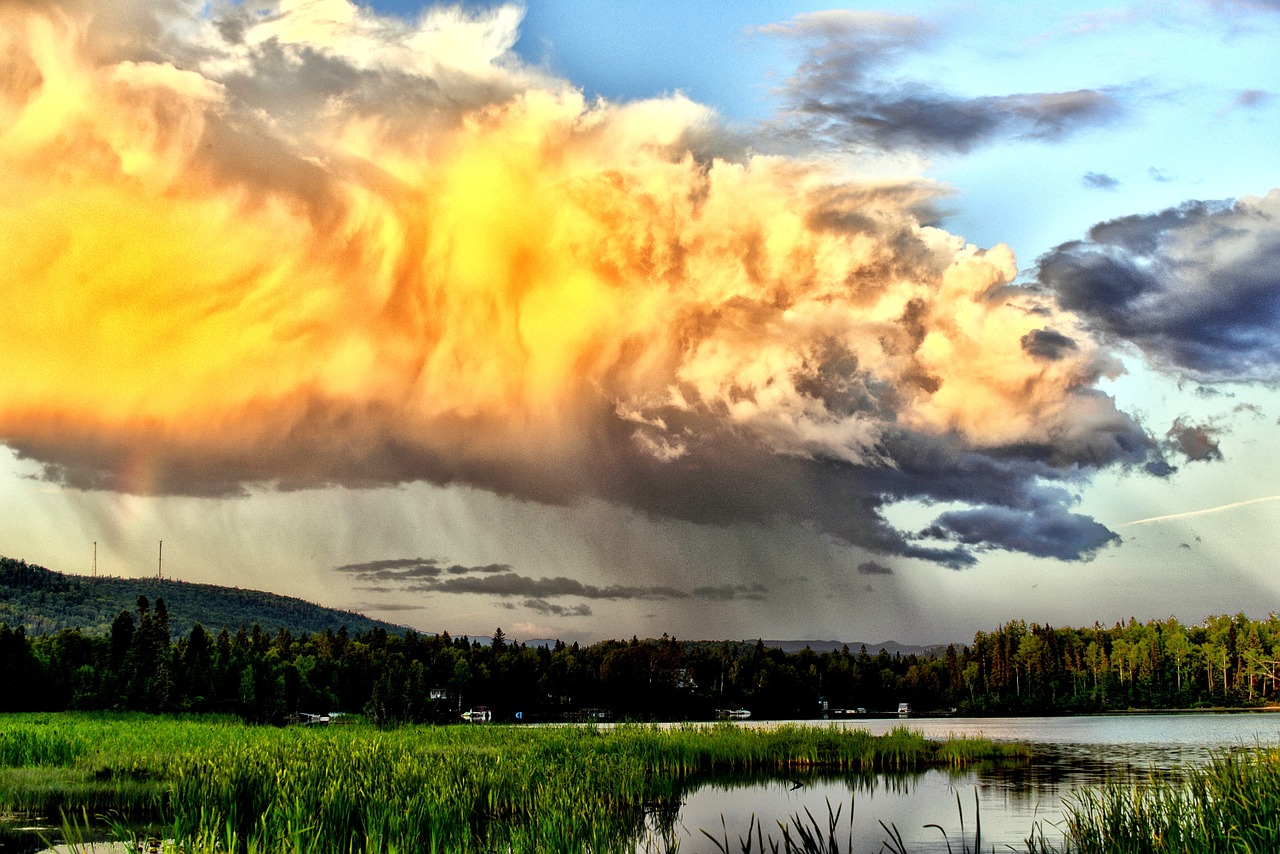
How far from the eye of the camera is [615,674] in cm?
15650

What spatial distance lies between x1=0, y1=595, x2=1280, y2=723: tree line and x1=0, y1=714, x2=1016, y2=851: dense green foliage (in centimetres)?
3919

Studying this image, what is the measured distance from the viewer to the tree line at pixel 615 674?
96.1m

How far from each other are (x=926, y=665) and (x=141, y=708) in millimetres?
142442

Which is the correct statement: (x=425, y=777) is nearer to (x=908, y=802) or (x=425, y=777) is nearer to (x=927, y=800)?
(x=908, y=802)

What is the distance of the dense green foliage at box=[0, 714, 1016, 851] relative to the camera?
21.2m

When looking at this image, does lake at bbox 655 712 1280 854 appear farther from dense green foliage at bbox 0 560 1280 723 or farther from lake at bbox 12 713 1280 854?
dense green foliage at bbox 0 560 1280 723

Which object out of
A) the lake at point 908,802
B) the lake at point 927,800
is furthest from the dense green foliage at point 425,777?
the lake at point 927,800

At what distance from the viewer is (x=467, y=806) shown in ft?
83.5

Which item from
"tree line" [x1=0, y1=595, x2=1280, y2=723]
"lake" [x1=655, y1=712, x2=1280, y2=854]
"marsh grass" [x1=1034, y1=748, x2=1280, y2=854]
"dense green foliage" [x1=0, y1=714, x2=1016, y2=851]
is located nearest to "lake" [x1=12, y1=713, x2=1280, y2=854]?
"lake" [x1=655, y1=712, x2=1280, y2=854]

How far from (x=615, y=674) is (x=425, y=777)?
13008cm

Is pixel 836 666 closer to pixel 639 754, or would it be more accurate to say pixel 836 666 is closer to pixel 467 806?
pixel 639 754

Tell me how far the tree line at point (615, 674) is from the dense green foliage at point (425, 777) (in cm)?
3919

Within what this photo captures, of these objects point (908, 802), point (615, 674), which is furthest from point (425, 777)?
point (615, 674)

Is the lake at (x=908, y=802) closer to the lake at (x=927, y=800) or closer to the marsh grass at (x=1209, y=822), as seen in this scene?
the lake at (x=927, y=800)
